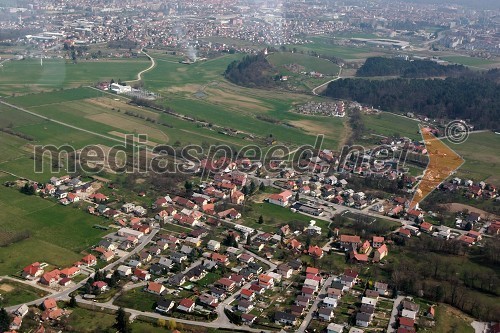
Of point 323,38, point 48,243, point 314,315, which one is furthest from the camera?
point 323,38

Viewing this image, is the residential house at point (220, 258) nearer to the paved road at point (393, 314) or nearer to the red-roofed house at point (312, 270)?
the red-roofed house at point (312, 270)

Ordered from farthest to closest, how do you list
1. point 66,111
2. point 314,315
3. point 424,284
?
point 66,111
point 424,284
point 314,315

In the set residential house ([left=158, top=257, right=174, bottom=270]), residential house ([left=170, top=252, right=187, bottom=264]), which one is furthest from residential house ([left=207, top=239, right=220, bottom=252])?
residential house ([left=158, top=257, right=174, bottom=270])

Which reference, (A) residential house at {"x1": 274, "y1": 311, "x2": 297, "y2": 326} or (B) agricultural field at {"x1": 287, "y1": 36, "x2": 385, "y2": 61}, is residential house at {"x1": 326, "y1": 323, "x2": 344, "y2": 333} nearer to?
(A) residential house at {"x1": 274, "y1": 311, "x2": 297, "y2": 326}

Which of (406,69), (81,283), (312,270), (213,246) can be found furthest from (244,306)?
(406,69)

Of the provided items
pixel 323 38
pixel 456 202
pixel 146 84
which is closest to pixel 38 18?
pixel 146 84

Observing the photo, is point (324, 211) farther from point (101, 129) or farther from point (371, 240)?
point (101, 129)

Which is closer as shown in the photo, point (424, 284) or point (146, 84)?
point (424, 284)
